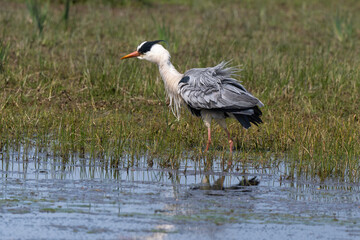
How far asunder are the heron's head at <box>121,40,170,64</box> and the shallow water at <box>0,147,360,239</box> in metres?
1.73

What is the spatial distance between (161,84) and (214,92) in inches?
103

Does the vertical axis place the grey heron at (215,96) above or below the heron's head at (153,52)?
below

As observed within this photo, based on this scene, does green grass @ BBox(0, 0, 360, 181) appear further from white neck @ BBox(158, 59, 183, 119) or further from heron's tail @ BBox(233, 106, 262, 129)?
heron's tail @ BBox(233, 106, 262, 129)

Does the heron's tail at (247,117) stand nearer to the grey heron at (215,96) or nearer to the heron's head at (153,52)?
the grey heron at (215,96)

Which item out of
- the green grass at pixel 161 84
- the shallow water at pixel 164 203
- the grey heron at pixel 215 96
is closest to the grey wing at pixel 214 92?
the grey heron at pixel 215 96

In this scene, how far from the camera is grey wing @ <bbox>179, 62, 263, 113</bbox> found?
7.88m

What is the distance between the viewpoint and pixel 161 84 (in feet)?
34.6

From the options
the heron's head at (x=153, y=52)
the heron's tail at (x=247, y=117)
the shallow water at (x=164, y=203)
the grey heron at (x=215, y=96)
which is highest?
the heron's head at (x=153, y=52)

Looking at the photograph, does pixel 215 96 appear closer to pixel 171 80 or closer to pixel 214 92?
pixel 214 92

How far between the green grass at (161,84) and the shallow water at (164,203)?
358mm

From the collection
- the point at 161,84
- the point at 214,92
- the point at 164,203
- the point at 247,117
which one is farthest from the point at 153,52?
the point at 164,203

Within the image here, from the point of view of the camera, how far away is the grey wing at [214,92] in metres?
7.88

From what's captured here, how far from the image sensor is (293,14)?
18047mm

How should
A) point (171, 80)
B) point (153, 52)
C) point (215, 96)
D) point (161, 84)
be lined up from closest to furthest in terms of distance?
point (215, 96) → point (171, 80) → point (153, 52) → point (161, 84)
